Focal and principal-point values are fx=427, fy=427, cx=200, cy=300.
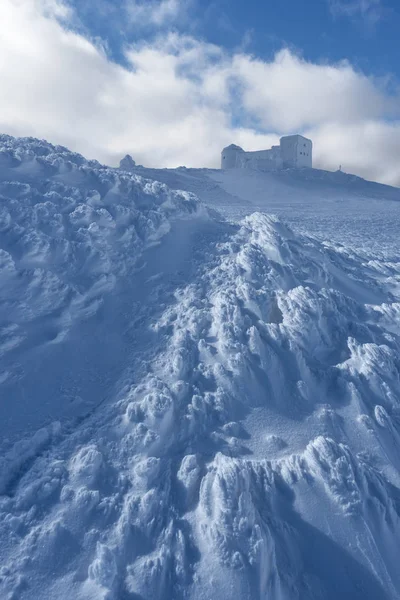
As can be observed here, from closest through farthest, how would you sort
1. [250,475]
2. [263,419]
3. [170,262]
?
[250,475]
[263,419]
[170,262]

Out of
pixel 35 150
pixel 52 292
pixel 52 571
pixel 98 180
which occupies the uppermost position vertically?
pixel 35 150

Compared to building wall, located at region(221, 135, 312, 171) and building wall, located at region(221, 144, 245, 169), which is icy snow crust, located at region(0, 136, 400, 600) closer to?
building wall, located at region(221, 135, 312, 171)

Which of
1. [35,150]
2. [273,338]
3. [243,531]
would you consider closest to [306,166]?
[35,150]

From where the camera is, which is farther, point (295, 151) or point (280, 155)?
point (280, 155)

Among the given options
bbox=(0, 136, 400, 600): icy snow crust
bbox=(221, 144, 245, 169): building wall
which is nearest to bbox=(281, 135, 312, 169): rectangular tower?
bbox=(221, 144, 245, 169): building wall

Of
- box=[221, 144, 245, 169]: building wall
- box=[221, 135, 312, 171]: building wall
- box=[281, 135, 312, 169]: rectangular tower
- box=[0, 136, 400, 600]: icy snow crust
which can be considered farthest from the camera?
box=[221, 144, 245, 169]: building wall

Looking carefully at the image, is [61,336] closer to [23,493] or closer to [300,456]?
[23,493]

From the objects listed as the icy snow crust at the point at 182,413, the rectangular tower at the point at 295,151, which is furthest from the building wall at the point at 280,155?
the icy snow crust at the point at 182,413

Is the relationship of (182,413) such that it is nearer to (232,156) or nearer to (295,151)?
(295,151)

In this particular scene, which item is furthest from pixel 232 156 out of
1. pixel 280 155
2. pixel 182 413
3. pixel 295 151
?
pixel 182 413
